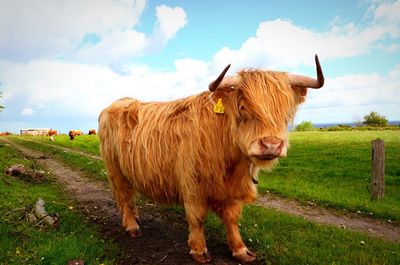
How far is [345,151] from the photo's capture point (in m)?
17.6

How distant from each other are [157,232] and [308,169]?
882cm

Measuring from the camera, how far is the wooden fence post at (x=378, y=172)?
9242 mm

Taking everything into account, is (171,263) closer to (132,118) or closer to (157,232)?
(157,232)

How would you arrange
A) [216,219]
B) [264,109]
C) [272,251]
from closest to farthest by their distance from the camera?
1. [264,109]
2. [272,251]
3. [216,219]

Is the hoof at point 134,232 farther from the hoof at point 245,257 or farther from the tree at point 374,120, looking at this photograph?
the tree at point 374,120

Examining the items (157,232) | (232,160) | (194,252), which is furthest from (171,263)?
(232,160)

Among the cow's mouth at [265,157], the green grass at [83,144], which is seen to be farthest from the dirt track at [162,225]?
the green grass at [83,144]

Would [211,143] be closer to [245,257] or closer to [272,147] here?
[272,147]

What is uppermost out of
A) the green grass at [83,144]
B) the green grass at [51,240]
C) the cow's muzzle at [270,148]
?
the cow's muzzle at [270,148]

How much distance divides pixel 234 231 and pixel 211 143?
133 centimetres

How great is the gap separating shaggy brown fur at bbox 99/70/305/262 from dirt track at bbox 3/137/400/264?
0.32 meters

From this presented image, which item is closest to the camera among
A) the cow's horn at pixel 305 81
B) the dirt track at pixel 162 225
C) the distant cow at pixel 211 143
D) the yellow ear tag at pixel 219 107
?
the distant cow at pixel 211 143

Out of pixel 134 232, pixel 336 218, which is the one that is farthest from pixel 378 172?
pixel 134 232

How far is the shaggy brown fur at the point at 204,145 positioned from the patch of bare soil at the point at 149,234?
0.26 metres
